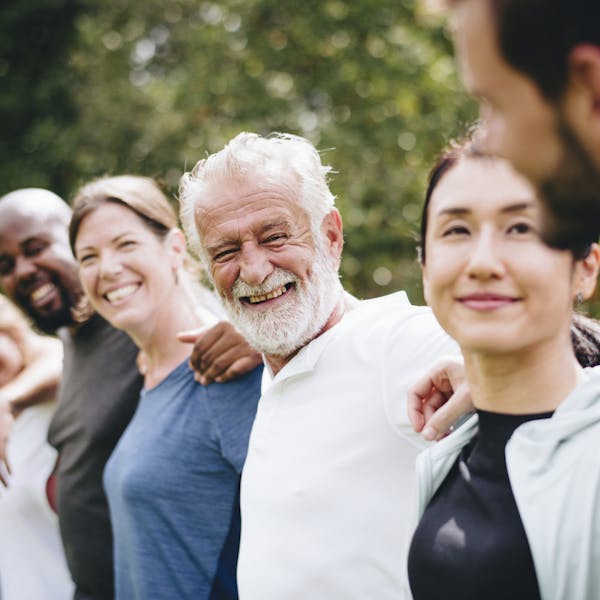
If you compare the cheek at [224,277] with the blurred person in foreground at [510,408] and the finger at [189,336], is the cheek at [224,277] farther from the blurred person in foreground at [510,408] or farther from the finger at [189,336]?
the blurred person in foreground at [510,408]

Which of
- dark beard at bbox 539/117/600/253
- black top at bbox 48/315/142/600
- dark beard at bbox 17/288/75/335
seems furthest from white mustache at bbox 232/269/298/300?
dark beard at bbox 17/288/75/335

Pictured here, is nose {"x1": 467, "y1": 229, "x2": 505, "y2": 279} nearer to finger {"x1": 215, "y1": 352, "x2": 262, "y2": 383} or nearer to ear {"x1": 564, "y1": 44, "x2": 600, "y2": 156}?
ear {"x1": 564, "y1": 44, "x2": 600, "y2": 156}

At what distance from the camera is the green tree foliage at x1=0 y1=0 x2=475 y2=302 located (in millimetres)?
8133

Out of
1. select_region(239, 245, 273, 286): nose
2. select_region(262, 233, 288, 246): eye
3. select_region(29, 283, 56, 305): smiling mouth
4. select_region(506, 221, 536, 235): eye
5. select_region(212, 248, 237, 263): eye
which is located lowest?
select_region(506, 221, 536, 235): eye

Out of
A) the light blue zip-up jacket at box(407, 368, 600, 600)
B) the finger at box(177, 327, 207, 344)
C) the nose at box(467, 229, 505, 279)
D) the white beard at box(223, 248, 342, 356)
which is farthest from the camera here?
the finger at box(177, 327, 207, 344)

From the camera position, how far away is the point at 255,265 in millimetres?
2256

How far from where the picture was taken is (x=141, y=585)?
2.57m

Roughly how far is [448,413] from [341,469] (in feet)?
1.14

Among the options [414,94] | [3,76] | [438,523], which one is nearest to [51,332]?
[438,523]

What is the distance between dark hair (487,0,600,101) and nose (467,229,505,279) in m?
0.57

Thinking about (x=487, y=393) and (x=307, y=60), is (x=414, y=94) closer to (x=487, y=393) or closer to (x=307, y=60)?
(x=307, y=60)

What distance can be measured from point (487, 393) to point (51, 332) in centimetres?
256

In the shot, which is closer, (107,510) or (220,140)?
(107,510)

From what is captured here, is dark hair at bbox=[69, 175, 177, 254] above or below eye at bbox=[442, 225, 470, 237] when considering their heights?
above
